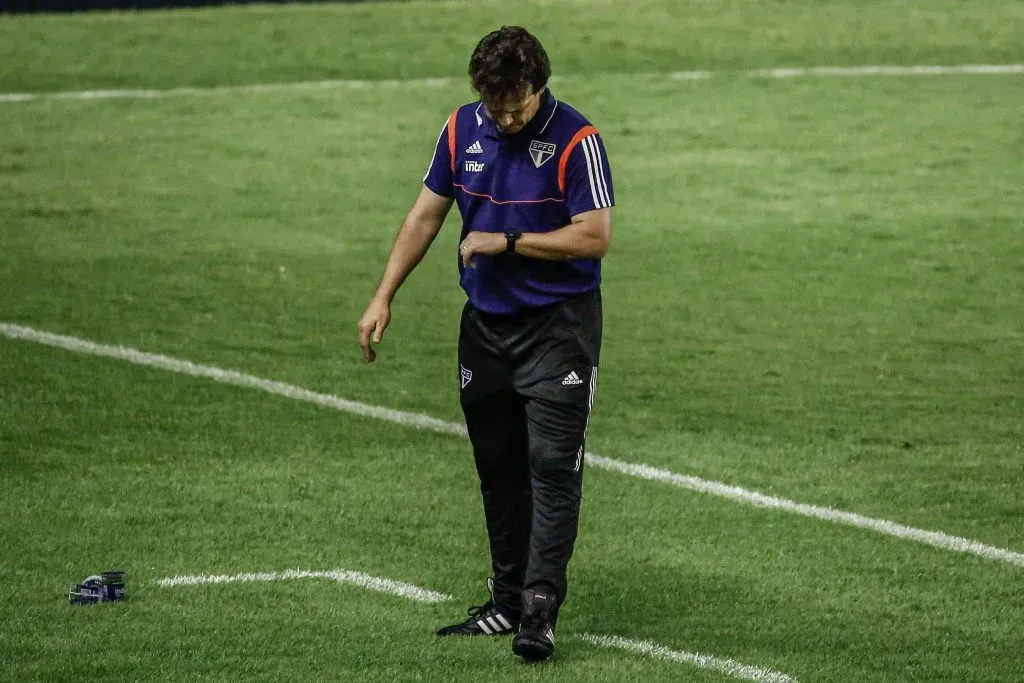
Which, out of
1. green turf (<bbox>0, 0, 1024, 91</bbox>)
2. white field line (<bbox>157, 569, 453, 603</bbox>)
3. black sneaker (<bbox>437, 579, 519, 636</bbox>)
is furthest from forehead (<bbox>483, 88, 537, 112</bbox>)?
green turf (<bbox>0, 0, 1024, 91</bbox>)

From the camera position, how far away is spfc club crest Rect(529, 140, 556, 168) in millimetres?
6457

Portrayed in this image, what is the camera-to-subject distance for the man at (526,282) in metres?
6.41

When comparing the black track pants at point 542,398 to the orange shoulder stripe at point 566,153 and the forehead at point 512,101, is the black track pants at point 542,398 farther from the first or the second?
the forehead at point 512,101

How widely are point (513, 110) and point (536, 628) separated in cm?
173

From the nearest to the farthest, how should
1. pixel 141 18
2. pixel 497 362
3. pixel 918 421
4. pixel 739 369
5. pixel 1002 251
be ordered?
pixel 497 362
pixel 918 421
pixel 739 369
pixel 1002 251
pixel 141 18

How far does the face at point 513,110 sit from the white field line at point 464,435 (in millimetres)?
3048

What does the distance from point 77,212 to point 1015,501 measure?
9004 mm

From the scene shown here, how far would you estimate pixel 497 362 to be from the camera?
6711 mm

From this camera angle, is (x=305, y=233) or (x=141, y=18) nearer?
(x=305, y=233)

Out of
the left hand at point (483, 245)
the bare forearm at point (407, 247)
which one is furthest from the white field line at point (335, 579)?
the left hand at point (483, 245)

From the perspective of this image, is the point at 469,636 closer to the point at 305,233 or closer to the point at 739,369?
the point at 739,369

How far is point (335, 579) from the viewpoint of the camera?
7613mm

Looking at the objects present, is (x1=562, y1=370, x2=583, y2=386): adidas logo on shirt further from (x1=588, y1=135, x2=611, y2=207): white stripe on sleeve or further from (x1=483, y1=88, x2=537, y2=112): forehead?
(x1=483, y1=88, x2=537, y2=112): forehead

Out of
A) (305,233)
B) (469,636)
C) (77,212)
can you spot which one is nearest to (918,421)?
(469,636)
